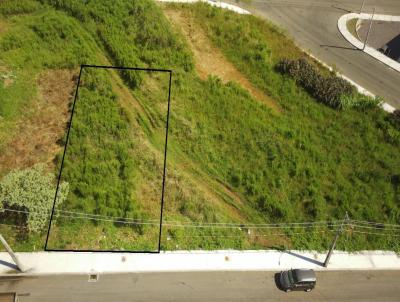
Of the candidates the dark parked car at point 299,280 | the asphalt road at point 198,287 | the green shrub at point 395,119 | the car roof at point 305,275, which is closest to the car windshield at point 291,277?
the dark parked car at point 299,280

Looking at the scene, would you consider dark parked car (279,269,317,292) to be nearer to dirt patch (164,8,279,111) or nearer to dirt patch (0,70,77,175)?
dirt patch (164,8,279,111)

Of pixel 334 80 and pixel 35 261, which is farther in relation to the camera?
pixel 334 80

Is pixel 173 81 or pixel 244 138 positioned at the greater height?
pixel 173 81

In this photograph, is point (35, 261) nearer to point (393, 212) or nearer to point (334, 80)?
point (393, 212)

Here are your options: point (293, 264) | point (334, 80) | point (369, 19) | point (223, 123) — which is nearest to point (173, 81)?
point (223, 123)

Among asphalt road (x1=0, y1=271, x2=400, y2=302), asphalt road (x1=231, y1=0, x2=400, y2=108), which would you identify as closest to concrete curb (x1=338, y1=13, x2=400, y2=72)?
asphalt road (x1=231, y1=0, x2=400, y2=108)

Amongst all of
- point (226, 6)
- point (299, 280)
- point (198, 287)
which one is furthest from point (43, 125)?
point (226, 6)

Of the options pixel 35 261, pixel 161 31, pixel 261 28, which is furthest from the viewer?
pixel 261 28
